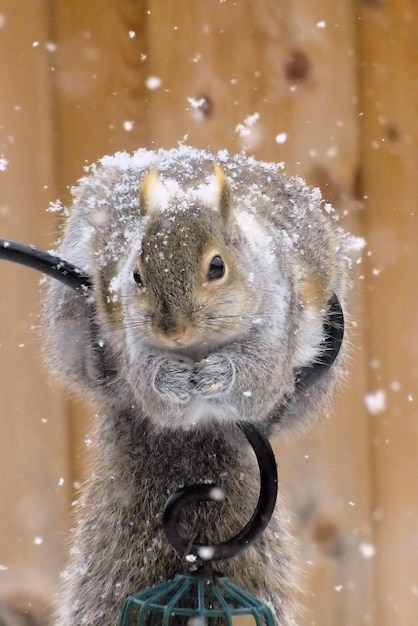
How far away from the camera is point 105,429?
113 cm

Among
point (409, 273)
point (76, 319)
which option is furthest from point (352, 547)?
point (76, 319)

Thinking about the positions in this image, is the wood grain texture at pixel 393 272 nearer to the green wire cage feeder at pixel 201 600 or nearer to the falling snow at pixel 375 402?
the falling snow at pixel 375 402

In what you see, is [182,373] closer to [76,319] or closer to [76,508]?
[76,319]

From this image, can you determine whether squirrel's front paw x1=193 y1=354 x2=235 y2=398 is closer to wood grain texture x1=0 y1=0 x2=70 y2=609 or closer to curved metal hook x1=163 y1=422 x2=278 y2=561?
curved metal hook x1=163 y1=422 x2=278 y2=561

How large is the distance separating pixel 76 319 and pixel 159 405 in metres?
0.21

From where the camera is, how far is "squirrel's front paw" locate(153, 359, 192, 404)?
0.88 m

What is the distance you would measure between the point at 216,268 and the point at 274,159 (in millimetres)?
567

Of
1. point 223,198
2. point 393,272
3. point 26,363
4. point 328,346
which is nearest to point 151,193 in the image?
point 223,198

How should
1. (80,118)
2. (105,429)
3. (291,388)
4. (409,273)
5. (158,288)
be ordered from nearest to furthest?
(158,288) < (291,388) < (105,429) < (80,118) < (409,273)

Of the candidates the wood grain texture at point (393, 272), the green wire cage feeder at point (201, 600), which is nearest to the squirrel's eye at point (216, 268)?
the green wire cage feeder at point (201, 600)

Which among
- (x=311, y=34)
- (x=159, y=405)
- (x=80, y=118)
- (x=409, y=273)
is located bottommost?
(x=159, y=405)

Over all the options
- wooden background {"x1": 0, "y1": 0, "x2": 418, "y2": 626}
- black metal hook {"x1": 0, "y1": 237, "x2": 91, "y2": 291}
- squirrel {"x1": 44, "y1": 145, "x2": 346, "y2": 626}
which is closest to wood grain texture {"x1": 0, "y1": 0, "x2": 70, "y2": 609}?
wooden background {"x1": 0, "y1": 0, "x2": 418, "y2": 626}

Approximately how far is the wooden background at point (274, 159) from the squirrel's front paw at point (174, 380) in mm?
426

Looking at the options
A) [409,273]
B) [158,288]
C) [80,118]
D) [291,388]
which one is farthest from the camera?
[409,273]
